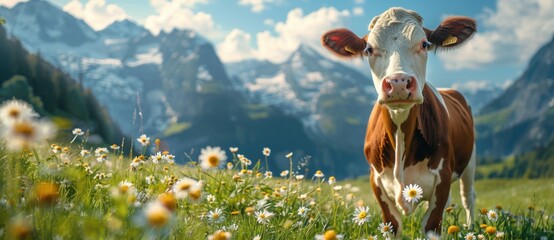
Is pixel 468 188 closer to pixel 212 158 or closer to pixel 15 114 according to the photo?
pixel 212 158

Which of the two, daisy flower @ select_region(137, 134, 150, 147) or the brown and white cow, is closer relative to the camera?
the brown and white cow

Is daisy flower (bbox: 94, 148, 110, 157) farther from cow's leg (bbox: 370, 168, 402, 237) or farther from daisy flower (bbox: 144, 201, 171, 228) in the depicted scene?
daisy flower (bbox: 144, 201, 171, 228)

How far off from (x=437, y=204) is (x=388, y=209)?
2.13 feet

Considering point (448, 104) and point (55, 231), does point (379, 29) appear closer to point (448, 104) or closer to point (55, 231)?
point (448, 104)

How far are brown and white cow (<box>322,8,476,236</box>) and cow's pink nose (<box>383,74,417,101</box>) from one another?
370 mm

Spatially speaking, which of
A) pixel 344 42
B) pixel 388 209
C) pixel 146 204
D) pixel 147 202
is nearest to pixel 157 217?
pixel 146 204

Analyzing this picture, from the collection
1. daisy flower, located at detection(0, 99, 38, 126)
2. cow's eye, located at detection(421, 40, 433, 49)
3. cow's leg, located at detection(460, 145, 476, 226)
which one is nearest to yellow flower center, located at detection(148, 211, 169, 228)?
daisy flower, located at detection(0, 99, 38, 126)

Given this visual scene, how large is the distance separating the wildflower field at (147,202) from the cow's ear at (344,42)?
1.76m

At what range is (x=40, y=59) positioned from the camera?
96688 millimetres

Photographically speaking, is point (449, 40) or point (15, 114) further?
point (449, 40)

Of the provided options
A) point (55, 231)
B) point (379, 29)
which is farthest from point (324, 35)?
point (55, 231)

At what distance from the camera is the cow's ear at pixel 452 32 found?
652cm

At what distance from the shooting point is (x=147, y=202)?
4027 mm

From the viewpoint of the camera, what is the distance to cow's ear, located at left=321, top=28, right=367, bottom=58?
22.2ft
